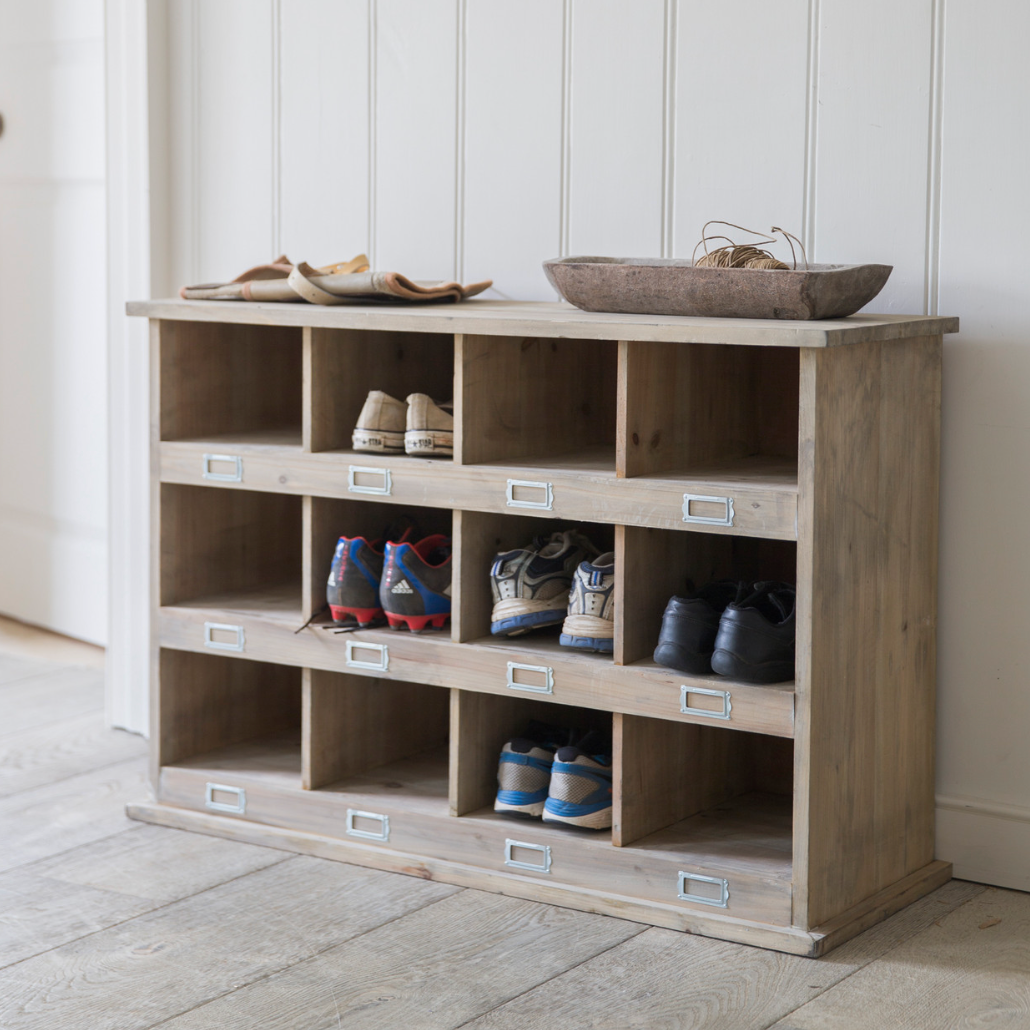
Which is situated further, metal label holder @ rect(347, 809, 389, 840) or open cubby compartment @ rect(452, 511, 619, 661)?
metal label holder @ rect(347, 809, 389, 840)

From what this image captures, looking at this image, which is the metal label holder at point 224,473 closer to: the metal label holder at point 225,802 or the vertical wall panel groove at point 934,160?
the metal label holder at point 225,802

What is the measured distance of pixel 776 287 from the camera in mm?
1836

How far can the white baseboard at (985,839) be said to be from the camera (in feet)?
6.92

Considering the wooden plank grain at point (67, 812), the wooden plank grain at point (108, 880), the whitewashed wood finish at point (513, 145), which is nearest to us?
the wooden plank grain at point (108, 880)

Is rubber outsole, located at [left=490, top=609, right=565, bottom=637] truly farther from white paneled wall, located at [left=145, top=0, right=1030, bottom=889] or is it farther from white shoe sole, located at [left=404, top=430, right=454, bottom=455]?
white paneled wall, located at [left=145, top=0, right=1030, bottom=889]

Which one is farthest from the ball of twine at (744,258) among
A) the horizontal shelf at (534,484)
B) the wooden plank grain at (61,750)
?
the wooden plank grain at (61,750)

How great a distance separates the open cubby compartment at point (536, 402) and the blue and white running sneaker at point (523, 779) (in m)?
0.44

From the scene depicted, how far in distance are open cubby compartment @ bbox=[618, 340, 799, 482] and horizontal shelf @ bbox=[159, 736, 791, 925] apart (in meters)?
0.51

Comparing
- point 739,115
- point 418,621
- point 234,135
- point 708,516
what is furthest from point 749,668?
point 234,135

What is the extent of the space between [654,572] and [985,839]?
666 mm

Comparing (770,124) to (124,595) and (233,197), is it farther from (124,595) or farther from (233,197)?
(124,595)

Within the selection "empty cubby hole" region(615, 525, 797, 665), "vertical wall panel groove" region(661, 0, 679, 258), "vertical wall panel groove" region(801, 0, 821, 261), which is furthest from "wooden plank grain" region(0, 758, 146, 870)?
"vertical wall panel groove" region(801, 0, 821, 261)

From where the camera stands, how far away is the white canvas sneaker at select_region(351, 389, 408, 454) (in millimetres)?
2168

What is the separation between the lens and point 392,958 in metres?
1.87
